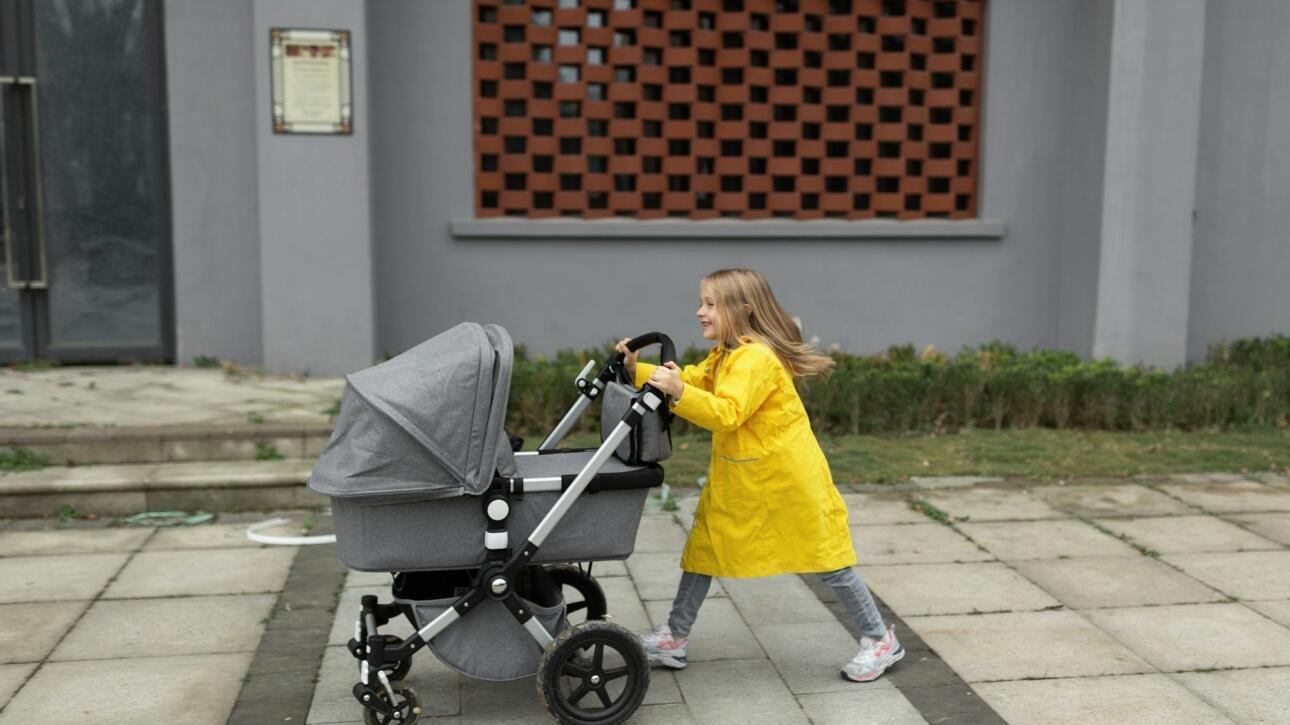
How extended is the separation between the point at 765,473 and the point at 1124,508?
3.05m

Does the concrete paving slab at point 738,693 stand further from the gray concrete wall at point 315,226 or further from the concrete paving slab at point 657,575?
the gray concrete wall at point 315,226

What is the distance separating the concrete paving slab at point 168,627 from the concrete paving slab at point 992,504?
325cm

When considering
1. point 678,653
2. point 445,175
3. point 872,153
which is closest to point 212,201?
point 445,175

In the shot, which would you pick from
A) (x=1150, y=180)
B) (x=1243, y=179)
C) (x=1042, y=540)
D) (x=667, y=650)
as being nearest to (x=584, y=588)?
(x=667, y=650)

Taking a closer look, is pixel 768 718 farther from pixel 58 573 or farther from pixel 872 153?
pixel 872 153

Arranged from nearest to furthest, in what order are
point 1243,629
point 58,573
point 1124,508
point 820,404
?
point 1243,629
point 58,573
point 1124,508
point 820,404

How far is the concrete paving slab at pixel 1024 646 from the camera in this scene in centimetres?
412

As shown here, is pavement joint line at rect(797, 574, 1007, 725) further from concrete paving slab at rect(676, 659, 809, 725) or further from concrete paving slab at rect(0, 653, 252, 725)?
concrete paving slab at rect(0, 653, 252, 725)

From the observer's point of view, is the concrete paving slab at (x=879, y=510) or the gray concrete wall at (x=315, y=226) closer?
the concrete paving slab at (x=879, y=510)

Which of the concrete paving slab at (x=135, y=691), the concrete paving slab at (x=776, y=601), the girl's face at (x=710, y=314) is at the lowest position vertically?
the concrete paving slab at (x=135, y=691)

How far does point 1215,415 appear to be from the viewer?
7.98m

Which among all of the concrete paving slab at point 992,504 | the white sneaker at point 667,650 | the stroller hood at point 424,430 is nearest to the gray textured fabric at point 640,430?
the stroller hood at point 424,430

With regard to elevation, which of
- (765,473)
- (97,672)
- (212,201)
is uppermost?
(212,201)

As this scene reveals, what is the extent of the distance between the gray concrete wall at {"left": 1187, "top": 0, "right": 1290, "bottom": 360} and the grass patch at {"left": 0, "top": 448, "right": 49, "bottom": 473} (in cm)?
787
